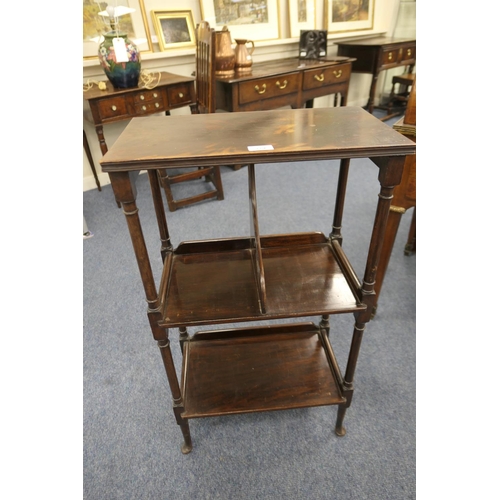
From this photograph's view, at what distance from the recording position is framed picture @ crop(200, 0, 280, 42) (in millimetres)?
2652

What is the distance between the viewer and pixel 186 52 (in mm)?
2652

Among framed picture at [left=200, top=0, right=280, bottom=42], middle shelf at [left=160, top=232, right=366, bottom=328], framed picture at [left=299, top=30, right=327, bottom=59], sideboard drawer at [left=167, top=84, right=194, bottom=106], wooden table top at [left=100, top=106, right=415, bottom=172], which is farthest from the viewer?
framed picture at [left=299, top=30, right=327, bottom=59]

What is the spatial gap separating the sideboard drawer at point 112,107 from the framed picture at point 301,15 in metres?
1.85

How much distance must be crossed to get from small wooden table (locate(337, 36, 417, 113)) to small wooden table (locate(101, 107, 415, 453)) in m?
2.95

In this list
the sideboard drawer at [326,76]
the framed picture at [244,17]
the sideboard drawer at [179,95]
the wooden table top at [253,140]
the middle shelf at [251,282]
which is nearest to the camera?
the wooden table top at [253,140]

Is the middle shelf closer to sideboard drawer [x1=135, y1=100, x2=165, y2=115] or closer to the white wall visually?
sideboard drawer [x1=135, y1=100, x2=165, y2=115]

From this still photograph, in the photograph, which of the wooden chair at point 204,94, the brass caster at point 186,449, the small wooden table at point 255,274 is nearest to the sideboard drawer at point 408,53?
the wooden chair at point 204,94

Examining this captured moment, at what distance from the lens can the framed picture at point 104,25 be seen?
223 cm

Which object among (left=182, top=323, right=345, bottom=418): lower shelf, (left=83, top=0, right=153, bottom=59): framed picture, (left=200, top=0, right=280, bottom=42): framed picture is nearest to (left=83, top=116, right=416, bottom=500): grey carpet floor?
(left=182, top=323, right=345, bottom=418): lower shelf

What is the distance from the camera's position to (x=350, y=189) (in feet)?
8.69

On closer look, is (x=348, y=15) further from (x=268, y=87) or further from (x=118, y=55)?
(x=118, y=55)

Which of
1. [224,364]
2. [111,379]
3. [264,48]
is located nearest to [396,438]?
[224,364]

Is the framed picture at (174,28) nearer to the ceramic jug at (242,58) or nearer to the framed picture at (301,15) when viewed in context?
the ceramic jug at (242,58)

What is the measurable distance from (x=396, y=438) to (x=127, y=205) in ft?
3.82
